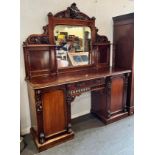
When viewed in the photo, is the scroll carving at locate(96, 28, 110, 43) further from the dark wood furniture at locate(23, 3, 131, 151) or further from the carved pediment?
the carved pediment

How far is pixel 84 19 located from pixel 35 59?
1032mm

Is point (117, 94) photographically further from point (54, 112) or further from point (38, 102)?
point (38, 102)

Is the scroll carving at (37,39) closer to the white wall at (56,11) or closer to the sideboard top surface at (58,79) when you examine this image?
the white wall at (56,11)

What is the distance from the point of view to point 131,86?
2.78 m

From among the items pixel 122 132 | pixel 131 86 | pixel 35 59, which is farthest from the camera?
pixel 131 86

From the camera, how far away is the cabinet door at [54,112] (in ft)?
6.67

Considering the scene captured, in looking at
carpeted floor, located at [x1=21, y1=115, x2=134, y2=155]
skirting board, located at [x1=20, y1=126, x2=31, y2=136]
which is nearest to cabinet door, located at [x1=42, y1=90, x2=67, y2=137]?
carpeted floor, located at [x1=21, y1=115, x2=134, y2=155]

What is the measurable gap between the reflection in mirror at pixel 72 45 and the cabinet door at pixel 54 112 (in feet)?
1.94

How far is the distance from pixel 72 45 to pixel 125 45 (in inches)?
36.8

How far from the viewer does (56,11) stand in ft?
7.63

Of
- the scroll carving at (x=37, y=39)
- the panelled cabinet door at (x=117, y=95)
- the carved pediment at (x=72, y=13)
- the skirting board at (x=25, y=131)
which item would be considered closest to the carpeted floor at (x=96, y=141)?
the skirting board at (x=25, y=131)

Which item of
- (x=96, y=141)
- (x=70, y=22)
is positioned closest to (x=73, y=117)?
(x=96, y=141)
